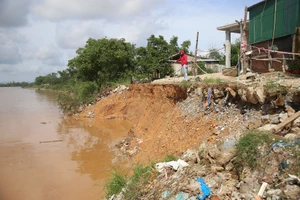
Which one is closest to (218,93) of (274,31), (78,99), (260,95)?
(260,95)

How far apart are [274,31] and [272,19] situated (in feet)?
1.97

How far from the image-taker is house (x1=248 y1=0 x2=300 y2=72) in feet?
32.1

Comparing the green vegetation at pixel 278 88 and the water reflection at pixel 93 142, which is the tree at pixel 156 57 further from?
the green vegetation at pixel 278 88

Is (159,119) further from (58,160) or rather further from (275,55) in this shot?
(275,55)

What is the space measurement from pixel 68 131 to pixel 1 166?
6.13 metres

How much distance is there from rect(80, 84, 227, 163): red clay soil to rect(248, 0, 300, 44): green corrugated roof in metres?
4.81

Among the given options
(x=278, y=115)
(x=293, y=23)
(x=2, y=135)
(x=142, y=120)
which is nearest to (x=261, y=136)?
(x=278, y=115)

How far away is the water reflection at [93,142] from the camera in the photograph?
9773 millimetres

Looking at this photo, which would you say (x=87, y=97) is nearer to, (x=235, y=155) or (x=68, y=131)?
(x=68, y=131)

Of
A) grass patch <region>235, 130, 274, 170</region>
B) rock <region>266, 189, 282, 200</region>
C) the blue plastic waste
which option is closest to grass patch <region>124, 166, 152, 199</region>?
the blue plastic waste

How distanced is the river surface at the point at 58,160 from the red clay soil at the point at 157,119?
49.1 inches

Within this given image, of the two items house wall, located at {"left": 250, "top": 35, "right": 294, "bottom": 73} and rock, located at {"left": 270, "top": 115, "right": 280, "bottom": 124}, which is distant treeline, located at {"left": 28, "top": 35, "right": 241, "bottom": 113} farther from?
rock, located at {"left": 270, "top": 115, "right": 280, "bottom": 124}

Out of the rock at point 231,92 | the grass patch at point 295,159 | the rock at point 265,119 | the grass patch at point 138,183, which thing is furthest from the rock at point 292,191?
the rock at point 231,92

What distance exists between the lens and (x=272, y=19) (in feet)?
36.9
